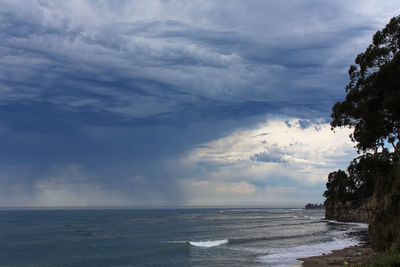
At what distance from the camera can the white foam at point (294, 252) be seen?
3822 centimetres

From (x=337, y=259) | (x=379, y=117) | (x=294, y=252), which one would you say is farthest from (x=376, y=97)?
(x=294, y=252)

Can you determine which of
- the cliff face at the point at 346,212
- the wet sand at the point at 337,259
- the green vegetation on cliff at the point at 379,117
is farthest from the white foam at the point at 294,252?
the cliff face at the point at 346,212

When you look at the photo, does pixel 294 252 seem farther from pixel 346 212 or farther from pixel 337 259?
pixel 346 212

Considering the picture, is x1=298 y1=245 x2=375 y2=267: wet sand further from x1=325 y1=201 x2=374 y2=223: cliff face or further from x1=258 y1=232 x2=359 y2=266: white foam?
x1=325 y1=201 x2=374 y2=223: cliff face

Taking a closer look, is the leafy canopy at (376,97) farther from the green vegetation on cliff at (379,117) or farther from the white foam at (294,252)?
the white foam at (294,252)

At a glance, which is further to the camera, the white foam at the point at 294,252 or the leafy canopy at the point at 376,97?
the white foam at the point at 294,252

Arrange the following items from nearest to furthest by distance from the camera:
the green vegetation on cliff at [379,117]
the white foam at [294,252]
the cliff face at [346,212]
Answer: the green vegetation on cliff at [379,117] → the white foam at [294,252] → the cliff face at [346,212]

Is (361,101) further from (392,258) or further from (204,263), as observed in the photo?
(204,263)

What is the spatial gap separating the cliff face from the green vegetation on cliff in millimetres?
74282

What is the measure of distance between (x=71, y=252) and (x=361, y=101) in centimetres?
4431

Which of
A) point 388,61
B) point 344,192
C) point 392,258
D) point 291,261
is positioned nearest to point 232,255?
point 291,261

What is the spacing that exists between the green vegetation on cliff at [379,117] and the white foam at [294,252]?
1418 centimetres

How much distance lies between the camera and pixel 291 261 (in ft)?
126

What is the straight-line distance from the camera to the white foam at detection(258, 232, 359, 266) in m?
38.2
